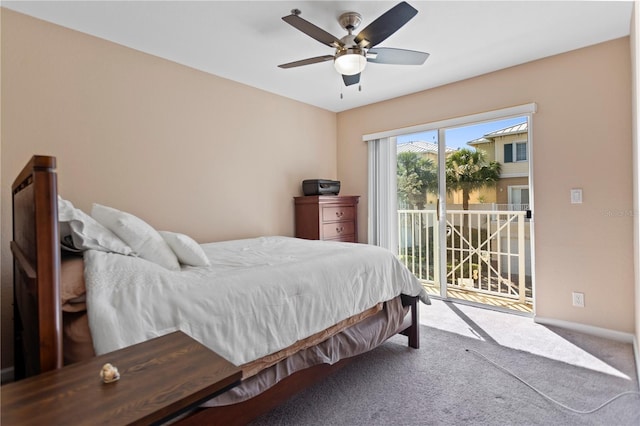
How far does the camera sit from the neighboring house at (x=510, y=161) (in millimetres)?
3160

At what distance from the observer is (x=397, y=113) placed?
395 cm

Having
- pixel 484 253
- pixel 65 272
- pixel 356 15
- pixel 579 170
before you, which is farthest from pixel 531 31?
pixel 65 272

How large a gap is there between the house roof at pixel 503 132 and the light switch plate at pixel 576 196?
73 cm

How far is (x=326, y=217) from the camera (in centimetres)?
379

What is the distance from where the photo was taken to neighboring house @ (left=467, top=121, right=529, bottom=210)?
3160mm

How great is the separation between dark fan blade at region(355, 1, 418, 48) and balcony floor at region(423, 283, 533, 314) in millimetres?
2896

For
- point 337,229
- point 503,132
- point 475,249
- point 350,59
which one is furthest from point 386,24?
point 475,249

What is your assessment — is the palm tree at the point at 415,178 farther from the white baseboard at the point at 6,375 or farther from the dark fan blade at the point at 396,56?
the white baseboard at the point at 6,375

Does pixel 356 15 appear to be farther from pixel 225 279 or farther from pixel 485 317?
pixel 485 317

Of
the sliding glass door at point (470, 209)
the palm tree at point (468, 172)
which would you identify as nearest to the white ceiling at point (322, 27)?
the sliding glass door at point (470, 209)

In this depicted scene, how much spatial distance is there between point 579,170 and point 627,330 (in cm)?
133

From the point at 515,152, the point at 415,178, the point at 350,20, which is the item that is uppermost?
the point at 350,20

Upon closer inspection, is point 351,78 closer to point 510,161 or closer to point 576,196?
point 510,161

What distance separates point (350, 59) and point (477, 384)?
222 centimetres
